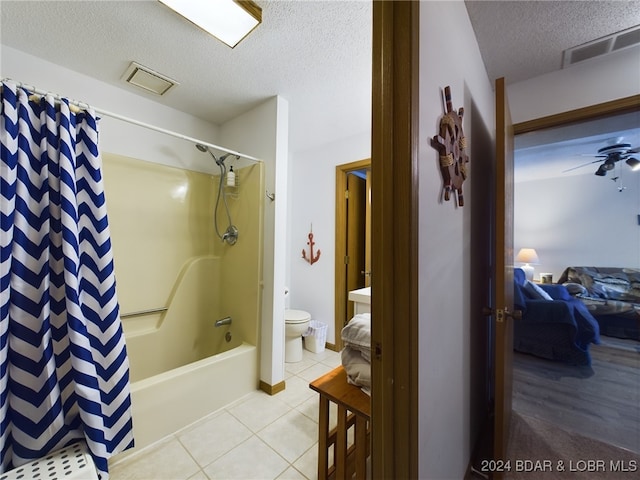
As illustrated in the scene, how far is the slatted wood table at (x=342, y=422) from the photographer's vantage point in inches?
39.8

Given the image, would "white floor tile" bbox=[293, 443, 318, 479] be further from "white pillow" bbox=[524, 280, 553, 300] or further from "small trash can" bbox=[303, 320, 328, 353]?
"white pillow" bbox=[524, 280, 553, 300]

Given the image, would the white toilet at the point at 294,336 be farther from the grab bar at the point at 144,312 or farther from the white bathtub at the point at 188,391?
the grab bar at the point at 144,312

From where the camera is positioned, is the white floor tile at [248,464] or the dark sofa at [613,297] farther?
the dark sofa at [613,297]

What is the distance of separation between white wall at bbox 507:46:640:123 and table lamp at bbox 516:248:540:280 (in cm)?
359

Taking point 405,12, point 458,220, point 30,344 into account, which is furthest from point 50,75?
point 458,220

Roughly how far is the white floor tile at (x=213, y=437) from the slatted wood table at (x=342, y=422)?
2.02 feet

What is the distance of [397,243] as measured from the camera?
65cm

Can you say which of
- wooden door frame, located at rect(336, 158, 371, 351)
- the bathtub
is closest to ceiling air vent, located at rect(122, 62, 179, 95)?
the bathtub

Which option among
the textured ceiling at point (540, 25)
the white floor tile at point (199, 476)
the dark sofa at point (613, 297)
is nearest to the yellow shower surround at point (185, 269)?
the white floor tile at point (199, 476)

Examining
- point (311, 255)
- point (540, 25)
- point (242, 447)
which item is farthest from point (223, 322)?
point (540, 25)

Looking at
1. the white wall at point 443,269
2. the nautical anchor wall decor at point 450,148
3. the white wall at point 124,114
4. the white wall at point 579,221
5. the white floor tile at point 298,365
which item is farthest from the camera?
the white wall at point 579,221

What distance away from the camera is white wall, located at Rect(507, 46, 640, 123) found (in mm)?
1458

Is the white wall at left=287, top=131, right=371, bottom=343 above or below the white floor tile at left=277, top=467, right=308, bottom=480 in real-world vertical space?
above

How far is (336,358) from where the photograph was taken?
258 cm
